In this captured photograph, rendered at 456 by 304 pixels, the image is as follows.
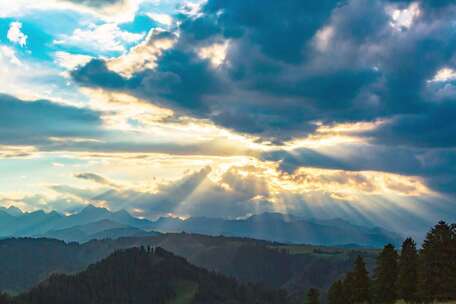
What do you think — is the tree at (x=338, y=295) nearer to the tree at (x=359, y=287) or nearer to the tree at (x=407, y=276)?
the tree at (x=359, y=287)

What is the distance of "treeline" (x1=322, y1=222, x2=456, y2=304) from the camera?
9188 centimetres

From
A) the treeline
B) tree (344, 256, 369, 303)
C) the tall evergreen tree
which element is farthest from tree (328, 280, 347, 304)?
the tall evergreen tree

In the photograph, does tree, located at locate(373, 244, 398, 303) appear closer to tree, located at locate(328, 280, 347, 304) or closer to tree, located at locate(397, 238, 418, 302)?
tree, located at locate(397, 238, 418, 302)

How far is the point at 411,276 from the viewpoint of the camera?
334 feet

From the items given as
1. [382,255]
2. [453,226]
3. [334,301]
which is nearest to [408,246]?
[382,255]

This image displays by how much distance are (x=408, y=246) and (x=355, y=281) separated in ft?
53.5

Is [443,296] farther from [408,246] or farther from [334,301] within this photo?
[334,301]

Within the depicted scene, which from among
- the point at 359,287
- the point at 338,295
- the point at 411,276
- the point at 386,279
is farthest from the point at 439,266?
the point at 338,295

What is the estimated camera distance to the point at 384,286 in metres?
108

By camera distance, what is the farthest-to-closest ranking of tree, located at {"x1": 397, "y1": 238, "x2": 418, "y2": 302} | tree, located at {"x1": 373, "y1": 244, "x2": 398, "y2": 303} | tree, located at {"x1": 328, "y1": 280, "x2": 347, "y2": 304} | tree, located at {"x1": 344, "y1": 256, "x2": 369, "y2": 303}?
tree, located at {"x1": 328, "y1": 280, "x2": 347, "y2": 304}
tree, located at {"x1": 344, "y1": 256, "x2": 369, "y2": 303}
tree, located at {"x1": 373, "y1": 244, "x2": 398, "y2": 303}
tree, located at {"x1": 397, "y1": 238, "x2": 418, "y2": 302}

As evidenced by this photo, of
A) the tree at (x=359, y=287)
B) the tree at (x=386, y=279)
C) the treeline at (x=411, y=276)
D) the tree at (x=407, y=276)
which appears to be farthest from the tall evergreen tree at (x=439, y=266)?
the tree at (x=359, y=287)

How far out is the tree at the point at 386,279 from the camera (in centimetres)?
10712

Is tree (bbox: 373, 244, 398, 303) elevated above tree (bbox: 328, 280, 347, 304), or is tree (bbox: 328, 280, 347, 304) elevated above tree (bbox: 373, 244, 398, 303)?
tree (bbox: 373, 244, 398, 303)

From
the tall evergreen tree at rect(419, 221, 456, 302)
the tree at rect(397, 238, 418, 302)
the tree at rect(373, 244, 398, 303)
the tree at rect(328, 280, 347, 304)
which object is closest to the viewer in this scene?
the tall evergreen tree at rect(419, 221, 456, 302)
